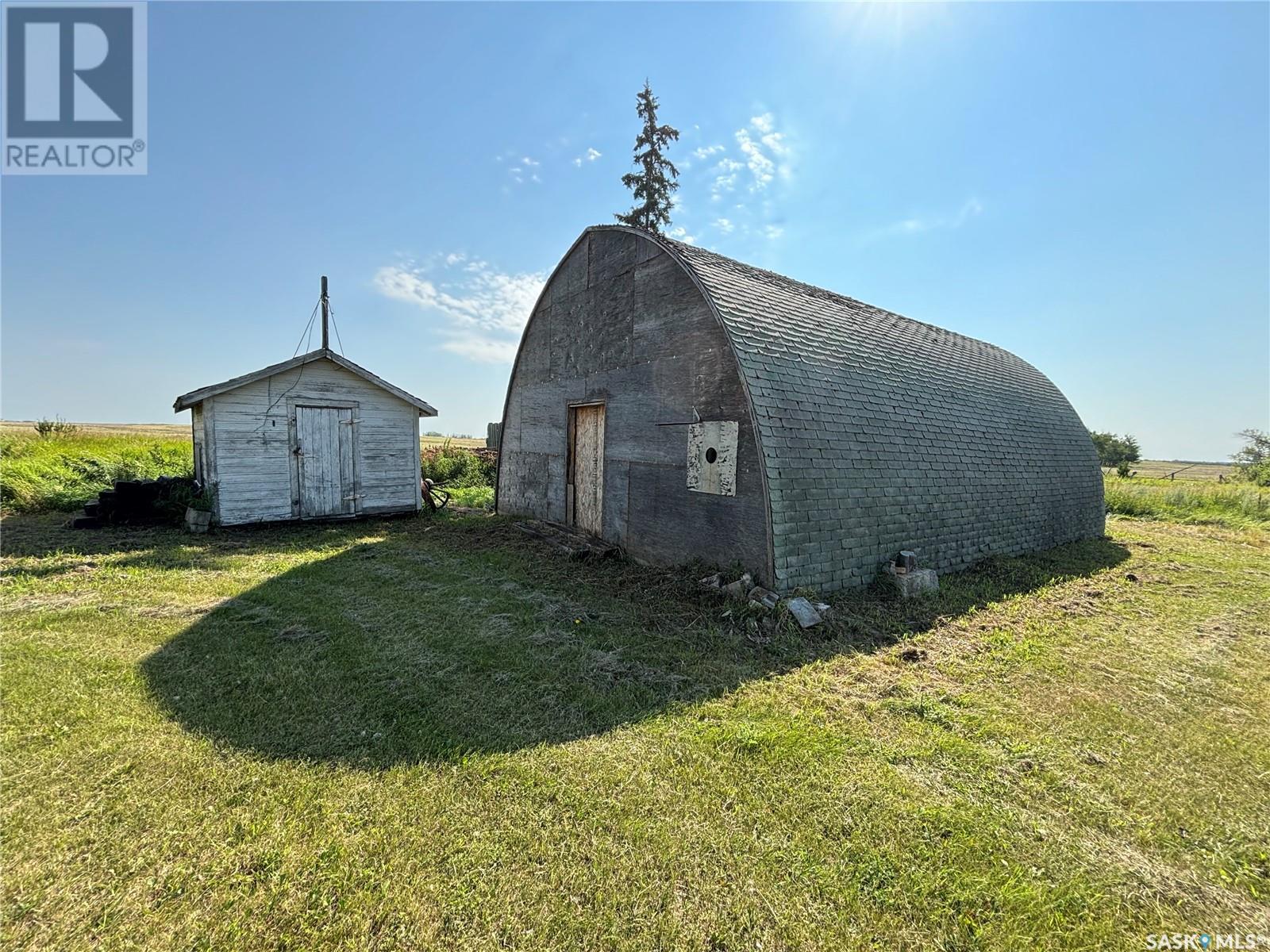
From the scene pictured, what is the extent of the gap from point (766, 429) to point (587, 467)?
401cm

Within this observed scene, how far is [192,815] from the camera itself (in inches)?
94.3

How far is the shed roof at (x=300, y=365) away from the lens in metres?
8.79

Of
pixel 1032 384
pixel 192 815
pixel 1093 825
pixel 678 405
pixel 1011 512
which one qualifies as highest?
pixel 1032 384

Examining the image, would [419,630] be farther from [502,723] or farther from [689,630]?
[689,630]

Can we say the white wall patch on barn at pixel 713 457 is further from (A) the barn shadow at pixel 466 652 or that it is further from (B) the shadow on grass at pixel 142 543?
(B) the shadow on grass at pixel 142 543

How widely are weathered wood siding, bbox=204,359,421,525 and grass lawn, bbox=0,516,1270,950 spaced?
4.21m

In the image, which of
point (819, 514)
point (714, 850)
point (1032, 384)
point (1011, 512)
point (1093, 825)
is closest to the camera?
point (714, 850)

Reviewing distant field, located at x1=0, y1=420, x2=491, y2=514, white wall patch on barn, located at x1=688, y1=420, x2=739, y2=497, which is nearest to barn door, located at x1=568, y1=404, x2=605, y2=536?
white wall patch on barn, located at x1=688, y1=420, x2=739, y2=497

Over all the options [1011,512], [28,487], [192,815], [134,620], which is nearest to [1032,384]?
[1011,512]

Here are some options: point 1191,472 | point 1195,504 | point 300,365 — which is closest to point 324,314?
point 300,365

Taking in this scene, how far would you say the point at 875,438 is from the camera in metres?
6.57

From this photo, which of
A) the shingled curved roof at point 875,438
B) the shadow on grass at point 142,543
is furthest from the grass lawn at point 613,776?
the shadow on grass at point 142,543

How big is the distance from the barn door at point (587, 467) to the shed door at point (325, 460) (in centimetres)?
511

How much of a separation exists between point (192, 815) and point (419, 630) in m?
2.36
